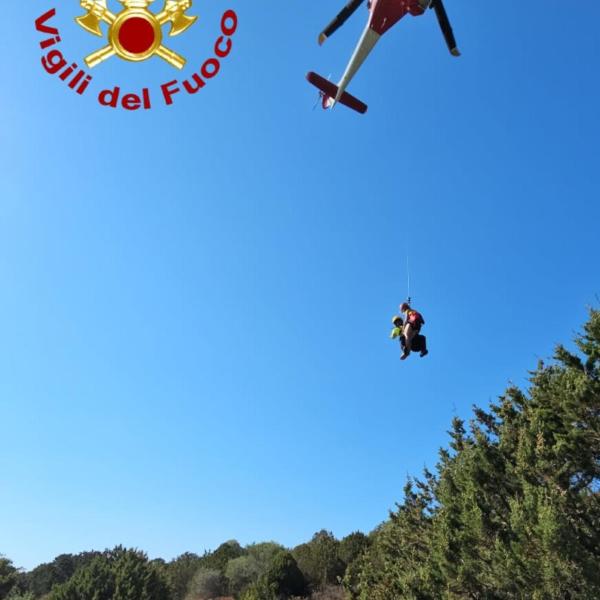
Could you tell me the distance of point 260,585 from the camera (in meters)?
53.8

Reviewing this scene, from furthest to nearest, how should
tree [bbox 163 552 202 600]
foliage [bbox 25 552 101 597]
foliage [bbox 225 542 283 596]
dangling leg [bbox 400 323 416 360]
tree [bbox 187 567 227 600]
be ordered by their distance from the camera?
foliage [bbox 25 552 101 597]
tree [bbox 163 552 202 600]
foliage [bbox 225 542 283 596]
tree [bbox 187 567 227 600]
dangling leg [bbox 400 323 416 360]

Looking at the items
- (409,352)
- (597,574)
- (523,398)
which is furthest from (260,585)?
(409,352)

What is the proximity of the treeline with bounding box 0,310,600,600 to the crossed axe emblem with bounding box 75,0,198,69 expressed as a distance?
2101cm

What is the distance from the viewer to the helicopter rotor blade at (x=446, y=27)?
16.2 metres

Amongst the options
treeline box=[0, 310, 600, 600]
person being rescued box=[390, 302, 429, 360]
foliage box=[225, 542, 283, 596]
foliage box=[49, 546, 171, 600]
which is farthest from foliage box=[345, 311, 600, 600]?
foliage box=[225, 542, 283, 596]

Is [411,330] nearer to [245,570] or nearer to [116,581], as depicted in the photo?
[116,581]

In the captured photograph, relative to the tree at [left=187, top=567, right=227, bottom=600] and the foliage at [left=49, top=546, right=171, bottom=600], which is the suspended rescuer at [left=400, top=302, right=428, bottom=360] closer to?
the foliage at [left=49, top=546, right=171, bottom=600]

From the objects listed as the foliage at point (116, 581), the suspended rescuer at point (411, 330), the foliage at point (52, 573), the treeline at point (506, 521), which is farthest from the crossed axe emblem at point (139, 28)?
the foliage at point (52, 573)

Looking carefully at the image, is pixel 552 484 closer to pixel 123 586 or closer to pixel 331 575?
pixel 123 586

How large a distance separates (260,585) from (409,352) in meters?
47.4

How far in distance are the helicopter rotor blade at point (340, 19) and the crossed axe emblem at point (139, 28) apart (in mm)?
3871

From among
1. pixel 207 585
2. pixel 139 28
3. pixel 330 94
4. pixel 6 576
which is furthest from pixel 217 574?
pixel 139 28

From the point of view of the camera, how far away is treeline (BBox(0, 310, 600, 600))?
65.4ft

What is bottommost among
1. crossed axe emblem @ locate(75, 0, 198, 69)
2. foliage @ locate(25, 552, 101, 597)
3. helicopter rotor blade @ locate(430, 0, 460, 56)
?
helicopter rotor blade @ locate(430, 0, 460, 56)
